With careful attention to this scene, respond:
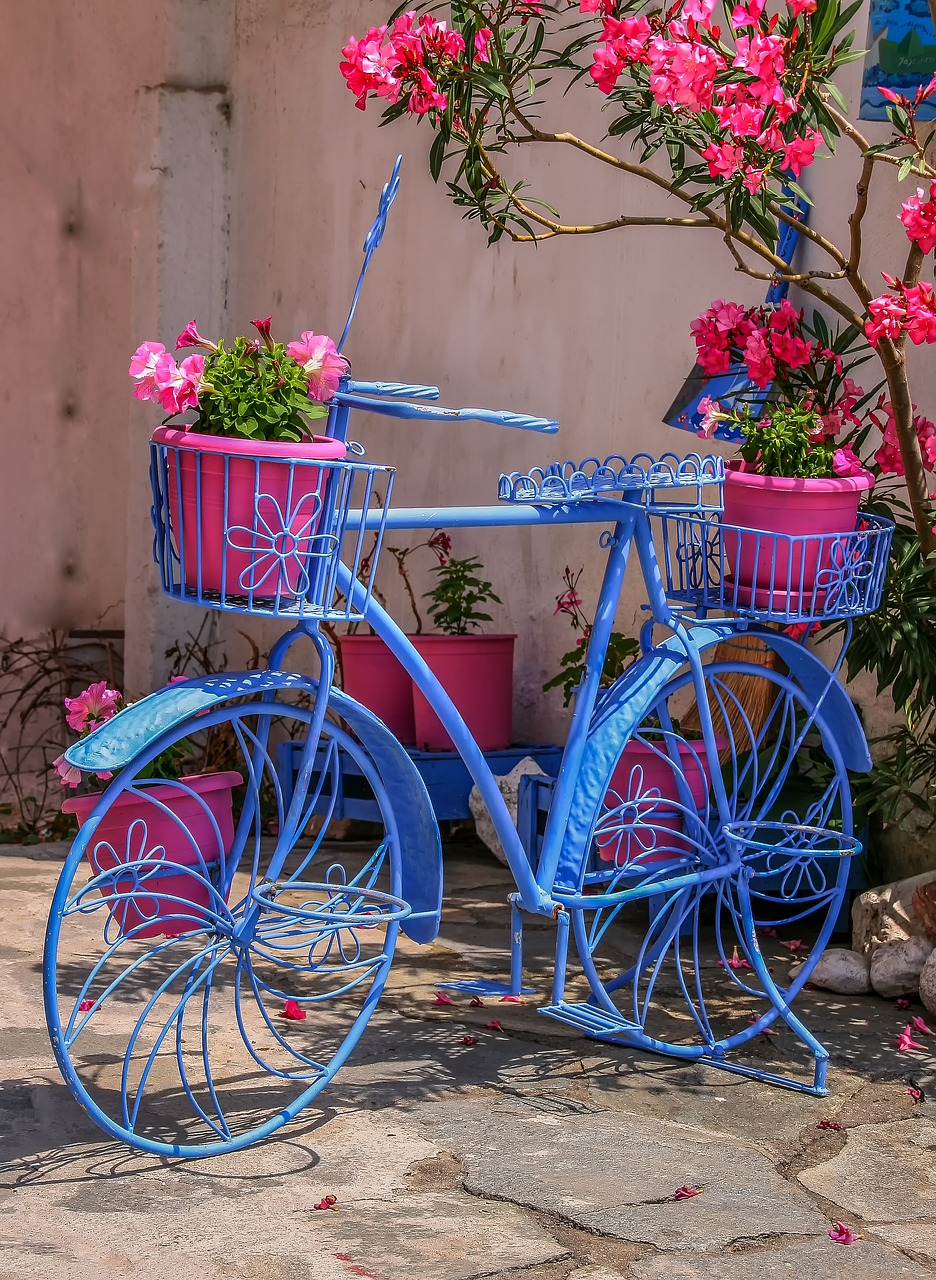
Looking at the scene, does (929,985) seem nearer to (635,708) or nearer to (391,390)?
(635,708)

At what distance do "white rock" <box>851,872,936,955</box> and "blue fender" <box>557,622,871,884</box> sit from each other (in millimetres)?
550

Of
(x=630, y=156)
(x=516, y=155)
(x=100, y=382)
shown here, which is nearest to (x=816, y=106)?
(x=630, y=156)

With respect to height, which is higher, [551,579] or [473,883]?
[551,579]

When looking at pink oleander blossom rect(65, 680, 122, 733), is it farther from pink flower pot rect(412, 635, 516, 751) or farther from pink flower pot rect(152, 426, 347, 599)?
pink flower pot rect(412, 635, 516, 751)

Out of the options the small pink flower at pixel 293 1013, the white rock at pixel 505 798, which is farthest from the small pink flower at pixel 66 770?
the white rock at pixel 505 798

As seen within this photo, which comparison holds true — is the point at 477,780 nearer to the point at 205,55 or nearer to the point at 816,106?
the point at 816,106

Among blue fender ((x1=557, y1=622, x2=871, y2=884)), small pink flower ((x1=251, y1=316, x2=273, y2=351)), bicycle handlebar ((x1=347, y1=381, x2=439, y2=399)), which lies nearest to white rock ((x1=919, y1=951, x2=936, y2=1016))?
blue fender ((x1=557, y1=622, x2=871, y2=884))

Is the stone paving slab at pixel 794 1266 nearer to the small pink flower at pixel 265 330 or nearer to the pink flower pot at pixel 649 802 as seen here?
the pink flower pot at pixel 649 802

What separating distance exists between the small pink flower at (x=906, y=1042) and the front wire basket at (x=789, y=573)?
940mm

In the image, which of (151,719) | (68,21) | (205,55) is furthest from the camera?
(68,21)

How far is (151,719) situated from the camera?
101 inches

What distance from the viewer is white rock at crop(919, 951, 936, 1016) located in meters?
3.60

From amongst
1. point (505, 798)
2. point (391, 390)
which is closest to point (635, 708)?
point (391, 390)

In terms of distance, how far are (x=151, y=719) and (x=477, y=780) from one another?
2.31ft
